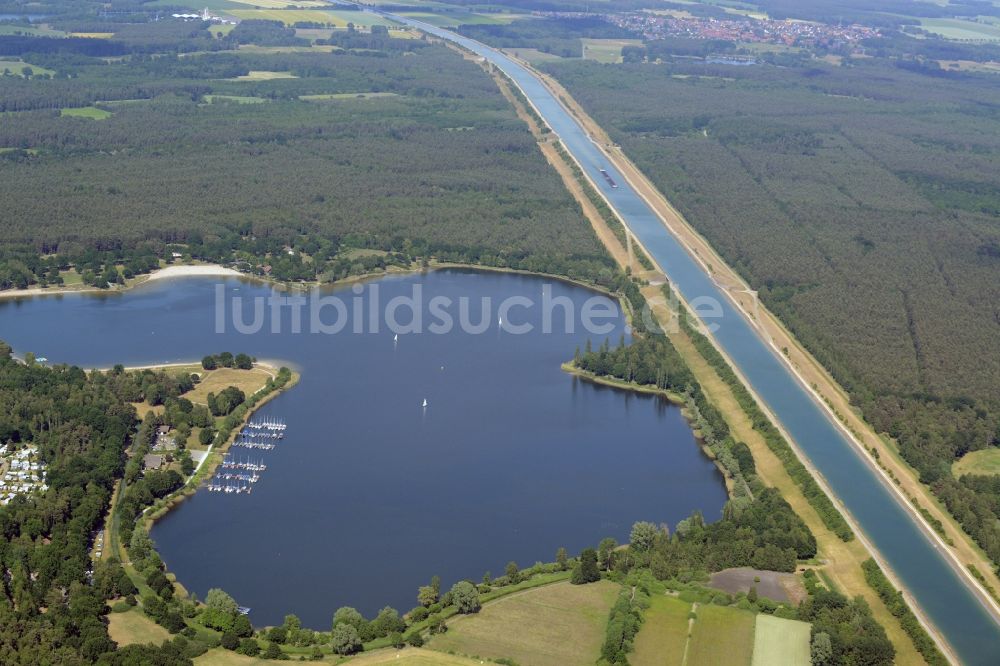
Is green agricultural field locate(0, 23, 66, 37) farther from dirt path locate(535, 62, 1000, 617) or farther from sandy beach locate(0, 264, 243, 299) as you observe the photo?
sandy beach locate(0, 264, 243, 299)

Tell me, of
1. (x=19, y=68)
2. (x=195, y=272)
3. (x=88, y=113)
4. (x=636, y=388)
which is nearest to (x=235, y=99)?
(x=88, y=113)

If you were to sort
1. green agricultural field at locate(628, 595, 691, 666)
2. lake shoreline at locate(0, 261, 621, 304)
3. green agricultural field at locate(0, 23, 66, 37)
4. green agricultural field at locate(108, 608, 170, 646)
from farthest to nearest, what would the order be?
green agricultural field at locate(0, 23, 66, 37) < lake shoreline at locate(0, 261, 621, 304) < green agricultural field at locate(628, 595, 691, 666) < green agricultural field at locate(108, 608, 170, 646)

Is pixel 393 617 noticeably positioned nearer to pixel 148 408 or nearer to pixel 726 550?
pixel 726 550

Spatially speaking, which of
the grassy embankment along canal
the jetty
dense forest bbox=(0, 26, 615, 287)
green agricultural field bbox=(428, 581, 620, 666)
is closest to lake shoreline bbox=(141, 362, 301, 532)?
the jetty

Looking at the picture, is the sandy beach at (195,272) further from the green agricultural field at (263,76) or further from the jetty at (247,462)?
the green agricultural field at (263,76)

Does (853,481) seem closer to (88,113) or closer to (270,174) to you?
(270,174)

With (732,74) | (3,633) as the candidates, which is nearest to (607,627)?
(3,633)
